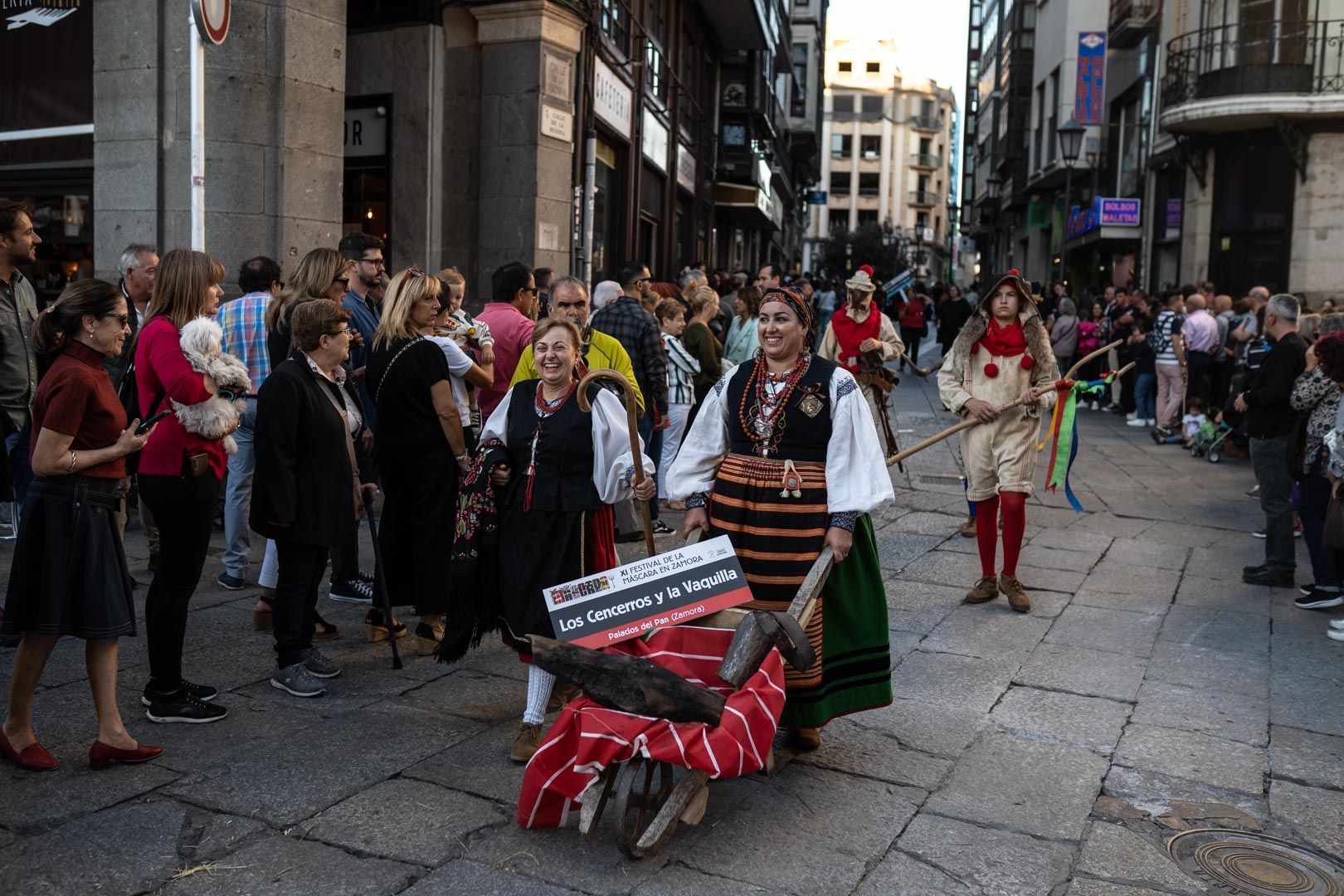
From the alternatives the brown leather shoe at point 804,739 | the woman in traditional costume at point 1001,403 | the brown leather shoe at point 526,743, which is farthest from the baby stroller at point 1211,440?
the brown leather shoe at point 526,743

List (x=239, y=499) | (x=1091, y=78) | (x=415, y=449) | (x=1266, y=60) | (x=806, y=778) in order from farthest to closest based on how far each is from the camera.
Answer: (x=1091, y=78) < (x=1266, y=60) < (x=239, y=499) < (x=415, y=449) < (x=806, y=778)

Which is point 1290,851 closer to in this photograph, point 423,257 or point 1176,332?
point 423,257

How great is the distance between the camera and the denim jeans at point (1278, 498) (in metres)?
7.63

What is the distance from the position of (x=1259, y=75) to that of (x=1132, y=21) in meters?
7.03

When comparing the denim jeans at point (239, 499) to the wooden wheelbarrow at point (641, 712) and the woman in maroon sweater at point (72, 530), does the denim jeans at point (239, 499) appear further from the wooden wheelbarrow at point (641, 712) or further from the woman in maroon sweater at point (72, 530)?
the wooden wheelbarrow at point (641, 712)

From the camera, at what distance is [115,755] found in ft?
13.5

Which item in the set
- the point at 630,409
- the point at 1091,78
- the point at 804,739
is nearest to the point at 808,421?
the point at 630,409

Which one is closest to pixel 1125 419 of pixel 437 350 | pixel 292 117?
pixel 292 117

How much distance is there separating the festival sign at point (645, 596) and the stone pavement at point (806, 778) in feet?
2.13

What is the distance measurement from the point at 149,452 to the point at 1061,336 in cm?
1695

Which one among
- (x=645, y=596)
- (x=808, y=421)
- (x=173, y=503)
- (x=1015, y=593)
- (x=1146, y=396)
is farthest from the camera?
(x=1146, y=396)

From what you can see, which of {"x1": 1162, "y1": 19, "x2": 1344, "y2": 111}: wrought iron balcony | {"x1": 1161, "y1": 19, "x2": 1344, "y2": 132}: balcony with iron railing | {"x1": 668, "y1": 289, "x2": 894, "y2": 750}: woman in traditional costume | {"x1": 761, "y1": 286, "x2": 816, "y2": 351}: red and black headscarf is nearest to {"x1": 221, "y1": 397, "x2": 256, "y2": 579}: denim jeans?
{"x1": 668, "y1": 289, "x2": 894, "y2": 750}: woman in traditional costume

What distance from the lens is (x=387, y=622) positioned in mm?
5523

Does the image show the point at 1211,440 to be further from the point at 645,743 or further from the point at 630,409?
Answer: the point at 645,743
